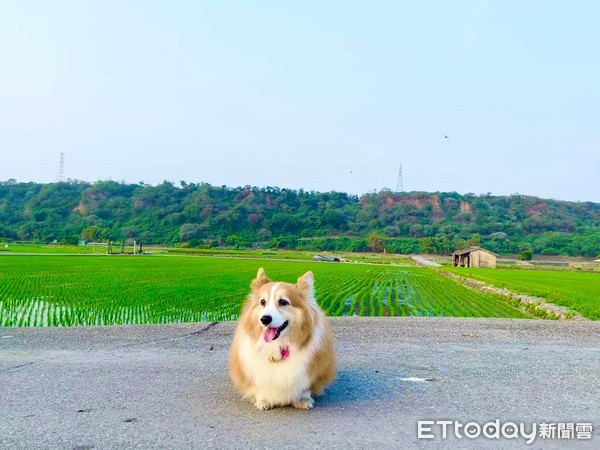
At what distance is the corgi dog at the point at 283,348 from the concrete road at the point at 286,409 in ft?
0.58

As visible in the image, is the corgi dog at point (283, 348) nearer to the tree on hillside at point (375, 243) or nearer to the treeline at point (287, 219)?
the treeline at point (287, 219)

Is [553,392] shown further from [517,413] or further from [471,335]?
[471,335]

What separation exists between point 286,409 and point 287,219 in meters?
101

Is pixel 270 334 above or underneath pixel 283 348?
above

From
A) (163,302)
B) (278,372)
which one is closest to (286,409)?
(278,372)

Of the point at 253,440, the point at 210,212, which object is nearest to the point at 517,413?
the point at 253,440

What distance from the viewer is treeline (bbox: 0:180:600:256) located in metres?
90.2

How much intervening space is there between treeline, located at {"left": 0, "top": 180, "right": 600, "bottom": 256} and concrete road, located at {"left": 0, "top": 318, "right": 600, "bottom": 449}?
78613 millimetres

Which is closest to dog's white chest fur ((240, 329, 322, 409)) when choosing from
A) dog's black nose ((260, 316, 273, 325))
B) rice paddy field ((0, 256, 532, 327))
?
dog's black nose ((260, 316, 273, 325))

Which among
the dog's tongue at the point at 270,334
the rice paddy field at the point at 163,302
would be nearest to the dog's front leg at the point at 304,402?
the dog's tongue at the point at 270,334

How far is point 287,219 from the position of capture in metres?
106

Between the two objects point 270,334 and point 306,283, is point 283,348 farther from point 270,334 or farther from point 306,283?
point 306,283

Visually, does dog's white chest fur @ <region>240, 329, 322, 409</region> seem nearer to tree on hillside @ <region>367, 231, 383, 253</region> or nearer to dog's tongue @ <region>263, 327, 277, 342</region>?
dog's tongue @ <region>263, 327, 277, 342</region>

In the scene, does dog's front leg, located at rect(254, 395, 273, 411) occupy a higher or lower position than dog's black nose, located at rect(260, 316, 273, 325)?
lower
